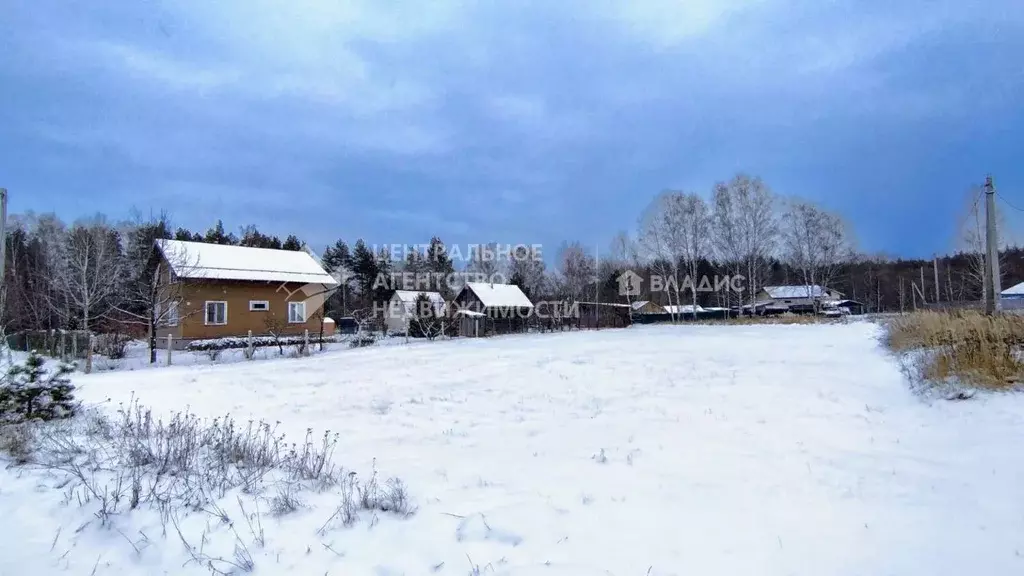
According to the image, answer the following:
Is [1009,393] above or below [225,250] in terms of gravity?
below

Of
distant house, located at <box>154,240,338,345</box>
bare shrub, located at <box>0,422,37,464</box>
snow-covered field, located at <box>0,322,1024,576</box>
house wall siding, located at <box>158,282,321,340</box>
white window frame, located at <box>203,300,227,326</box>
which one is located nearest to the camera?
snow-covered field, located at <box>0,322,1024,576</box>

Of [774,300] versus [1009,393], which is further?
[774,300]

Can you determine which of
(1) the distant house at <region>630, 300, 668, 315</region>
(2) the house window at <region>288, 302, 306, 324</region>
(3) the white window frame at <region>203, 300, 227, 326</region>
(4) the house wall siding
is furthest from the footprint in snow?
(1) the distant house at <region>630, 300, 668, 315</region>

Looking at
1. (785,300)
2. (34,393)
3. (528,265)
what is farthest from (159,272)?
(785,300)

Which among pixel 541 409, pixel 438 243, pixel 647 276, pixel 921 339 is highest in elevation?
pixel 438 243

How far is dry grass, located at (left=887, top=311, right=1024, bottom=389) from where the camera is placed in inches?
249

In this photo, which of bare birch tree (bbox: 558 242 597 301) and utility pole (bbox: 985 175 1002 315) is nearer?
utility pole (bbox: 985 175 1002 315)

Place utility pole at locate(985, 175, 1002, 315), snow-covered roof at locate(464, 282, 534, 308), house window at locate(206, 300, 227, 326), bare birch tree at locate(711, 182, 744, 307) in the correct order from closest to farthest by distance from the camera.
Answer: utility pole at locate(985, 175, 1002, 315)
house window at locate(206, 300, 227, 326)
snow-covered roof at locate(464, 282, 534, 308)
bare birch tree at locate(711, 182, 744, 307)

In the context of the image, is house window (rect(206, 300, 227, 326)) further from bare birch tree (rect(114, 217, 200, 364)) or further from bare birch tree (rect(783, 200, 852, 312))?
bare birch tree (rect(783, 200, 852, 312))

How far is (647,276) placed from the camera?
184 feet

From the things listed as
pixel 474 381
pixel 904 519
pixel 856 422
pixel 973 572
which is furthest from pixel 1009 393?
pixel 474 381

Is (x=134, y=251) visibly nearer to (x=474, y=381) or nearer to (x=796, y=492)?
(x=474, y=381)

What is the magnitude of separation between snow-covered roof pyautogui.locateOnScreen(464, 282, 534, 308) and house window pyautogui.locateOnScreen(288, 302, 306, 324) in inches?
457

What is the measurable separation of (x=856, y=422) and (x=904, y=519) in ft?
9.21
